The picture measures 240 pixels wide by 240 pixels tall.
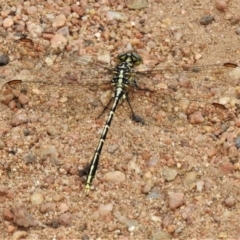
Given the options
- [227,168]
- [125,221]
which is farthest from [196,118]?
[125,221]

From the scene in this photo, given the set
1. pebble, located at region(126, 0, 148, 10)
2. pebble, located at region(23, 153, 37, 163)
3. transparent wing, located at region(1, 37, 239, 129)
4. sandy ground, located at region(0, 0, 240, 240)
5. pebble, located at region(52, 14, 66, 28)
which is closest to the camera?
sandy ground, located at region(0, 0, 240, 240)

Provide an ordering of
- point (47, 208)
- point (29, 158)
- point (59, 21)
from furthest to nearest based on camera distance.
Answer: point (59, 21) → point (29, 158) → point (47, 208)

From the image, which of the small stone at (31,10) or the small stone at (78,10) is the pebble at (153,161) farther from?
the small stone at (31,10)

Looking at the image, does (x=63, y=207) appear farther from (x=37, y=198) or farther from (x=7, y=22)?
(x=7, y=22)

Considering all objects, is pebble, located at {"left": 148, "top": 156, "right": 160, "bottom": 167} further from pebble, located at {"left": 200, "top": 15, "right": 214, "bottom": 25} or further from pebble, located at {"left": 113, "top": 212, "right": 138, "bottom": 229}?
pebble, located at {"left": 200, "top": 15, "right": 214, "bottom": 25}

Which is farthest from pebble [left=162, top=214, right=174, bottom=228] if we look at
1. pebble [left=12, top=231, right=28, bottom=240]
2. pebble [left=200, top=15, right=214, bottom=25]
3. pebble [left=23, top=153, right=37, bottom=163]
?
pebble [left=200, top=15, right=214, bottom=25]

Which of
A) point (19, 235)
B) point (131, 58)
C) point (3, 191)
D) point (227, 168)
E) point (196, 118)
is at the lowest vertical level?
point (19, 235)

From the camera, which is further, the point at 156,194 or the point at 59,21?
the point at 59,21
